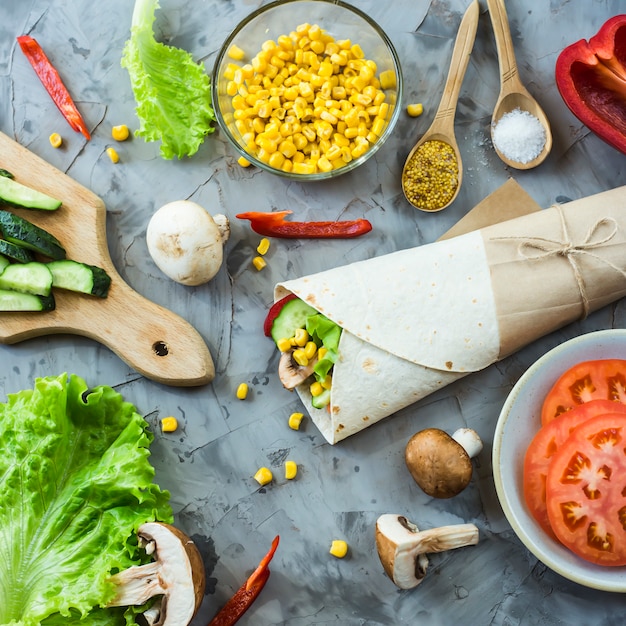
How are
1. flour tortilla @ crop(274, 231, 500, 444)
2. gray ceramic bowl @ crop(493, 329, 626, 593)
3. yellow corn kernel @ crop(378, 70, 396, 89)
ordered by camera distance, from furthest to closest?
yellow corn kernel @ crop(378, 70, 396, 89)
flour tortilla @ crop(274, 231, 500, 444)
gray ceramic bowl @ crop(493, 329, 626, 593)

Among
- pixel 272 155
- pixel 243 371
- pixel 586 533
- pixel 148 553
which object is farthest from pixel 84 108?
pixel 586 533

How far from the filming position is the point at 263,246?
11.2 feet

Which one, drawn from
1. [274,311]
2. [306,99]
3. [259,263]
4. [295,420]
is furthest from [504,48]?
[295,420]

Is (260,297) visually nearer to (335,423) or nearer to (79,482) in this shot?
(335,423)

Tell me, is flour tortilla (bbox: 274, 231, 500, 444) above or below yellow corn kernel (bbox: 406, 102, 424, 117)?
below

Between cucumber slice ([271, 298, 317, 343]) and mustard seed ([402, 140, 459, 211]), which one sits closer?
cucumber slice ([271, 298, 317, 343])

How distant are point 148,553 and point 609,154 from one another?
2.82m

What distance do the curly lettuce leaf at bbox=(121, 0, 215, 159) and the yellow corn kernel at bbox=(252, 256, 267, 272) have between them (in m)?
0.59

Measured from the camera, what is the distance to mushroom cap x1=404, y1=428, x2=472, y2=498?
3.04 meters

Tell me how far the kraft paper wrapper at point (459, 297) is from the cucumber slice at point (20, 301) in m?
1.16

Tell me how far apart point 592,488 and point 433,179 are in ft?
5.09

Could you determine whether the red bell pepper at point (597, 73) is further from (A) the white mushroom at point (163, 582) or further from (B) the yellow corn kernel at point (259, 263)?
(A) the white mushroom at point (163, 582)

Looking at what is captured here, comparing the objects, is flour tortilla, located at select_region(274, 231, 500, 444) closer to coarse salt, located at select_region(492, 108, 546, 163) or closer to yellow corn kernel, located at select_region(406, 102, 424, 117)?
coarse salt, located at select_region(492, 108, 546, 163)

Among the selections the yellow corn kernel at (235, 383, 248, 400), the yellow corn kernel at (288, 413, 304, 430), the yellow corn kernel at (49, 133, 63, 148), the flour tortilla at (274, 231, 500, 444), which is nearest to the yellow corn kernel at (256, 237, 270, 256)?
the flour tortilla at (274, 231, 500, 444)
